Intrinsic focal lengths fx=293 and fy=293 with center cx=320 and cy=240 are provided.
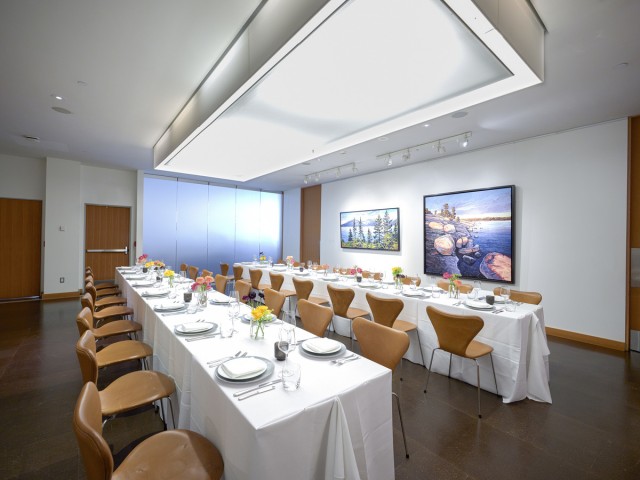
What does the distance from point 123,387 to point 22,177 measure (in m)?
7.52

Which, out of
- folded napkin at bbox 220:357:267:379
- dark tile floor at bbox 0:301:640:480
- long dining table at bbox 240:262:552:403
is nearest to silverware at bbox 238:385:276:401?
folded napkin at bbox 220:357:267:379

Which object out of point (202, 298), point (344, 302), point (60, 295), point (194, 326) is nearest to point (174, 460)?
point (194, 326)

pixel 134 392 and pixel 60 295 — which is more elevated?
pixel 134 392

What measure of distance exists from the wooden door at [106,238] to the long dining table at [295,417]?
732 centimetres

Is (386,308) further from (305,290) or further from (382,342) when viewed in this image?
(305,290)

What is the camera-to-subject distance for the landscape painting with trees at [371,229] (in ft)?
22.0

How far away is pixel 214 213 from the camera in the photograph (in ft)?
29.2

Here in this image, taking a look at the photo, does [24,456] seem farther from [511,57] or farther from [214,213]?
[214,213]

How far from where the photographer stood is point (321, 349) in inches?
68.5

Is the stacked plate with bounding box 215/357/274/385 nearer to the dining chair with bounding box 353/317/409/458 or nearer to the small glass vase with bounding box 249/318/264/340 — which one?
the small glass vase with bounding box 249/318/264/340

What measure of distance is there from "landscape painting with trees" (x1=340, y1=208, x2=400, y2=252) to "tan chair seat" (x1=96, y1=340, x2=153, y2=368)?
5286 mm

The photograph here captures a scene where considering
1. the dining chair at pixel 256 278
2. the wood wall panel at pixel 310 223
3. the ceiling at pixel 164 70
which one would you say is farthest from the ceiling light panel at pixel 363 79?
the wood wall panel at pixel 310 223

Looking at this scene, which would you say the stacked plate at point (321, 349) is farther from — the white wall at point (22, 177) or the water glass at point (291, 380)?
the white wall at point (22, 177)

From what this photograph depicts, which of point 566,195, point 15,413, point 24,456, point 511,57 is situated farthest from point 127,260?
point 566,195
